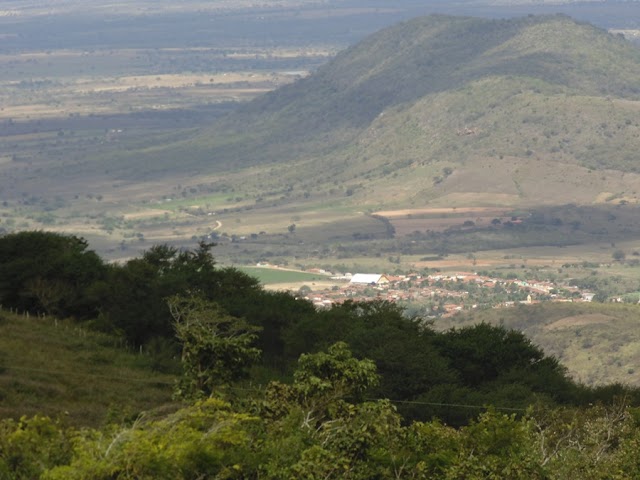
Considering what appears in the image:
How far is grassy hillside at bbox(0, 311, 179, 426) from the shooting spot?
183 feet

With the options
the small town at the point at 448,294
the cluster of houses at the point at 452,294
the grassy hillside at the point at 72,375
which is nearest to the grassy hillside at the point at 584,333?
the small town at the point at 448,294

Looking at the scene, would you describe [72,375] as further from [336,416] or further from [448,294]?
[448,294]

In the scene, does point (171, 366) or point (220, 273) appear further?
point (220, 273)

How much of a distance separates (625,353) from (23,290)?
203 feet

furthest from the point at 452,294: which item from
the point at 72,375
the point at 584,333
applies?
the point at 72,375

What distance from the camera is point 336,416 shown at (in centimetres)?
4631

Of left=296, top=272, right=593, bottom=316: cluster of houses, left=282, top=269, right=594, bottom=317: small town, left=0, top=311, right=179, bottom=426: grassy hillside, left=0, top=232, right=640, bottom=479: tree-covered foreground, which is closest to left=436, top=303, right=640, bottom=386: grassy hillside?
left=282, top=269, right=594, bottom=317: small town

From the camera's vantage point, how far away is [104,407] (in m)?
58.2

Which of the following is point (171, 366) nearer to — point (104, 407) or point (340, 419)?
point (104, 407)

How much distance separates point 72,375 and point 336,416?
68.7 ft

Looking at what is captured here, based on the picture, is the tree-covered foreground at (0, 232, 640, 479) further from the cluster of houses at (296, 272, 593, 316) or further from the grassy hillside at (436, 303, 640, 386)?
the cluster of houses at (296, 272, 593, 316)

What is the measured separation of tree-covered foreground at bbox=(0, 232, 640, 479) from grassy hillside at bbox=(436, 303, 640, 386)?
42.8m

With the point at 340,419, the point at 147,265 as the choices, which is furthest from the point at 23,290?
the point at 340,419

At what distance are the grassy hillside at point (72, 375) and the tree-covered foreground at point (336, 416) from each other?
2.15 metres
